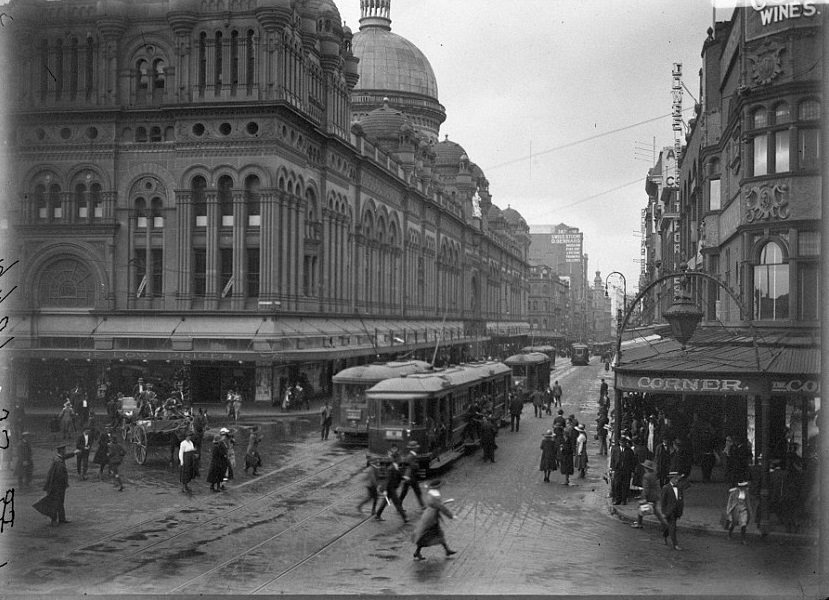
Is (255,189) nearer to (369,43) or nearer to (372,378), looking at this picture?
(372,378)

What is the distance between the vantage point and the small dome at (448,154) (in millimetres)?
117875

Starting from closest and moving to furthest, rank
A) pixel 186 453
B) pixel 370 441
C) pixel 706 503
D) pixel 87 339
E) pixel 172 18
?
pixel 706 503
pixel 186 453
pixel 370 441
pixel 87 339
pixel 172 18

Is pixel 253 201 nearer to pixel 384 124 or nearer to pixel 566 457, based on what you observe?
pixel 566 457

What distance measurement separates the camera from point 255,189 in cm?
4903

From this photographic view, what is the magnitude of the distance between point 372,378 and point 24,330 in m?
12.7

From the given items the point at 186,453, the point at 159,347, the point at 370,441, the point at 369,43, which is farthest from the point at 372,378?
the point at 369,43

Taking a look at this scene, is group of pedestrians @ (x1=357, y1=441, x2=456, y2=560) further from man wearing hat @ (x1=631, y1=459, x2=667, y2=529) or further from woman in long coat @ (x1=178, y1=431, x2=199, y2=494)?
woman in long coat @ (x1=178, y1=431, x2=199, y2=494)

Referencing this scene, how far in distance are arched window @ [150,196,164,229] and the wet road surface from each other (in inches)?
933

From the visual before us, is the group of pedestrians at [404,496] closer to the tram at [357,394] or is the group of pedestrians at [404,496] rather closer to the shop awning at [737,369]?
the shop awning at [737,369]

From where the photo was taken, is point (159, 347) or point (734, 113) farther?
point (159, 347)

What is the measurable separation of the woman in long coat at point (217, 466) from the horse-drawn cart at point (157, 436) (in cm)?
359

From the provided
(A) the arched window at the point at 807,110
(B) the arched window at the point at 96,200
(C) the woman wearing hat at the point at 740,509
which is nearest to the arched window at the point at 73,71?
(B) the arched window at the point at 96,200

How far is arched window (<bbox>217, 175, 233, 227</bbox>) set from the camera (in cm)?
4891

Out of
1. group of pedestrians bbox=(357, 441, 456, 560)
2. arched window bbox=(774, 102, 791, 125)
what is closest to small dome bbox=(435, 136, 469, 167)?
arched window bbox=(774, 102, 791, 125)
